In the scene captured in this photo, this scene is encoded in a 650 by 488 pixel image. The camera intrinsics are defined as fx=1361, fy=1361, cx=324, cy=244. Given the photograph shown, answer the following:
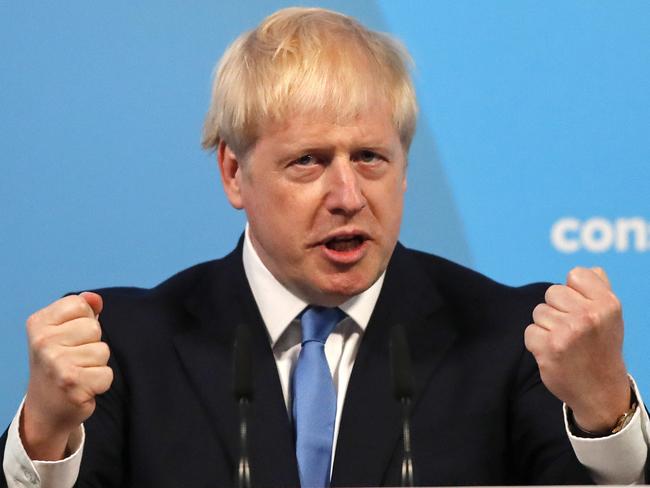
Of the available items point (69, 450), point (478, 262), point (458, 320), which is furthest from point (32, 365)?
point (478, 262)

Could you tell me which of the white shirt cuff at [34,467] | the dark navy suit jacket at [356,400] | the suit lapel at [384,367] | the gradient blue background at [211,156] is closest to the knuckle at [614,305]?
the dark navy suit jacket at [356,400]

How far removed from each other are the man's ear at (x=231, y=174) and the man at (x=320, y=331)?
1cm

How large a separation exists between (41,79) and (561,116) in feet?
3.58

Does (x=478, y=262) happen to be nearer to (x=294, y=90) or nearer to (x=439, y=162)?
(x=439, y=162)

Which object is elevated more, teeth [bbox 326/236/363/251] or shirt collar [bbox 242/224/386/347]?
teeth [bbox 326/236/363/251]

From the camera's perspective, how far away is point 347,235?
2.31m

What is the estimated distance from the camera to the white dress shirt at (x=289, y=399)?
207 centimetres

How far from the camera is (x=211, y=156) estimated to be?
9.30 ft

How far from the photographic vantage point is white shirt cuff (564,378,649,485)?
2068 millimetres

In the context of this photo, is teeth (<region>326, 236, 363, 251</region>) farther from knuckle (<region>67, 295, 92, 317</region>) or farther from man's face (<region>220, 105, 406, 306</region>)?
knuckle (<region>67, 295, 92, 317</region>)

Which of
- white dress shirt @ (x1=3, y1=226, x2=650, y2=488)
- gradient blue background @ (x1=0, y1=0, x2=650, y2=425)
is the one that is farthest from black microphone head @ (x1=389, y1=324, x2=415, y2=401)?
gradient blue background @ (x1=0, y1=0, x2=650, y2=425)

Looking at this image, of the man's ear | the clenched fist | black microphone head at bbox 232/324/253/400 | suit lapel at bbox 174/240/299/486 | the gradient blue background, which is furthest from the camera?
the gradient blue background

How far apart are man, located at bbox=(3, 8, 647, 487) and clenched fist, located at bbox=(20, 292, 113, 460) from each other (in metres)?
0.05

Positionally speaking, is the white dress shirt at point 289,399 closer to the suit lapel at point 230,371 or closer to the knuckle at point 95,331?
the suit lapel at point 230,371
